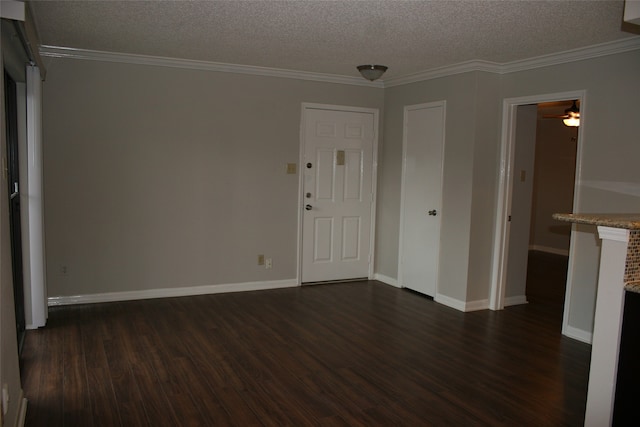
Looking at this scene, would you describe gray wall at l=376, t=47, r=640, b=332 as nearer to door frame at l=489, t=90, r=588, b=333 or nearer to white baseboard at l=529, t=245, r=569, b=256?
door frame at l=489, t=90, r=588, b=333

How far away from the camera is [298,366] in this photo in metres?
3.50

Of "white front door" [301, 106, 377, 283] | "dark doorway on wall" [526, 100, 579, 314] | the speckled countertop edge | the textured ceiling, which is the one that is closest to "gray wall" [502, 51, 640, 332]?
the textured ceiling

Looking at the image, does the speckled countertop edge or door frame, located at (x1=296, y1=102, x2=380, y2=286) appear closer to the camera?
the speckled countertop edge

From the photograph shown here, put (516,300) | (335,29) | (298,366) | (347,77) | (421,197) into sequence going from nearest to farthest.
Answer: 1. (298,366)
2. (335,29)
3. (516,300)
4. (421,197)
5. (347,77)

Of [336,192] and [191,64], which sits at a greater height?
[191,64]

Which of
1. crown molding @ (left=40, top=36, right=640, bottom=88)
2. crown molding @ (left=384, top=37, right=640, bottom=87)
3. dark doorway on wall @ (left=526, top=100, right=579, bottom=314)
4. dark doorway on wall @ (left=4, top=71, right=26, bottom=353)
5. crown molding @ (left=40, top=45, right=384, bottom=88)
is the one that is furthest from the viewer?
dark doorway on wall @ (left=526, top=100, right=579, bottom=314)

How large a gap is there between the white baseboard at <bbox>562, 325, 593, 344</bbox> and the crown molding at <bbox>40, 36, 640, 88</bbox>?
2.27 meters

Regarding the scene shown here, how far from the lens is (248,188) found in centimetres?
539

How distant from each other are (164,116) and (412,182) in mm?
2732

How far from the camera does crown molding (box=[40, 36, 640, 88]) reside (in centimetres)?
398

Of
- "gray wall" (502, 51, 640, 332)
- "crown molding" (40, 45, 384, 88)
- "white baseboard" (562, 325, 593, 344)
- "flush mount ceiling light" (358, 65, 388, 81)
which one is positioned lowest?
"white baseboard" (562, 325, 593, 344)

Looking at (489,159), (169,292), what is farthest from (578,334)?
(169,292)

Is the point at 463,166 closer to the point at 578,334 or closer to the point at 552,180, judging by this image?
the point at 578,334

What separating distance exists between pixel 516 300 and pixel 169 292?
3.63 m
